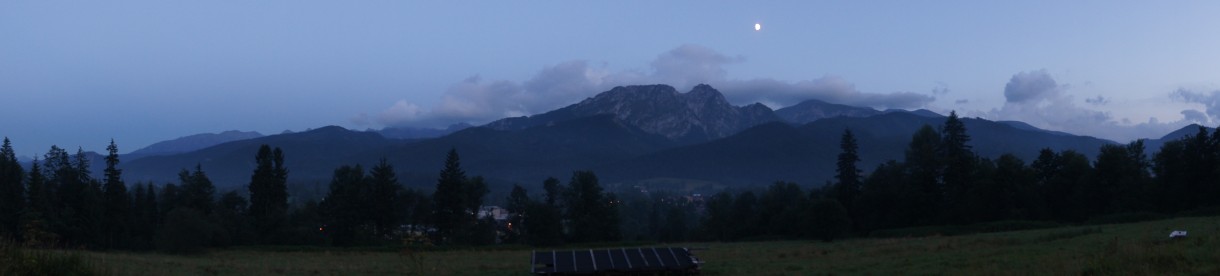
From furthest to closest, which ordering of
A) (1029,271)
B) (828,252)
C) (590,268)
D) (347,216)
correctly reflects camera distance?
(347,216) → (828,252) → (590,268) → (1029,271)

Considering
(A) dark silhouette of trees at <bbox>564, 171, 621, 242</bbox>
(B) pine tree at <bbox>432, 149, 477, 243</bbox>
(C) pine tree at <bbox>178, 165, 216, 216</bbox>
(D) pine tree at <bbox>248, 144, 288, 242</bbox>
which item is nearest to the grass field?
(A) dark silhouette of trees at <bbox>564, 171, 621, 242</bbox>

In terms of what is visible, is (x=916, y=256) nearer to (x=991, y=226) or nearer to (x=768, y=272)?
(x=768, y=272)

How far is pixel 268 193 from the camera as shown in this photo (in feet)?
247

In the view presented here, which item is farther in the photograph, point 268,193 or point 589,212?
point 589,212

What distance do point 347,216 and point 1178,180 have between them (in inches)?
2850

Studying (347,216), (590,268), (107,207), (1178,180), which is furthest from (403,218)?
(1178,180)

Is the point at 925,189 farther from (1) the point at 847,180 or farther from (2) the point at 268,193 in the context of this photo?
(2) the point at 268,193

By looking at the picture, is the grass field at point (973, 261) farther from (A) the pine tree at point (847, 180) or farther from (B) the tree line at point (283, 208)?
(A) the pine tree at point (847, 180)

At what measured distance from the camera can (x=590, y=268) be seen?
2200 centimetres

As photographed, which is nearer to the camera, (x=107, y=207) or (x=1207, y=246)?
(x=1207, y=246)

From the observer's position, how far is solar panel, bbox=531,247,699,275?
2200cm

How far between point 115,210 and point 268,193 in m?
13.0

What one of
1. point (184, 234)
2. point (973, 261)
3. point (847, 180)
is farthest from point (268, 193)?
point (973, 261)

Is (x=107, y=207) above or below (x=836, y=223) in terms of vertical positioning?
above
